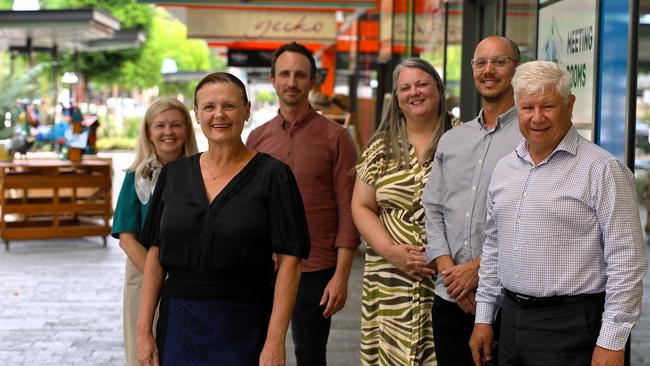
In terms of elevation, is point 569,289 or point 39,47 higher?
point 39,47

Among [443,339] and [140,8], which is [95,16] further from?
[140,8]

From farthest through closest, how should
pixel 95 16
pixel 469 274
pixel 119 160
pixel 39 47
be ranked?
pixel 119 160 < pixel 39 47 < pixel 95 16 < pixel 469 274

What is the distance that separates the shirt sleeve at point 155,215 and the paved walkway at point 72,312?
2.15m

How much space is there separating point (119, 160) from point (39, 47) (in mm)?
11505

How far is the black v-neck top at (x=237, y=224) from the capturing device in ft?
11.4

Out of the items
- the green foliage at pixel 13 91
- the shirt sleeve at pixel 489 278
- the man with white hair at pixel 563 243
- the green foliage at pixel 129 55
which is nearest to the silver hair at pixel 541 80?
the man with white hair at pixel 563 243

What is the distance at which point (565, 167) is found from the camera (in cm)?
339

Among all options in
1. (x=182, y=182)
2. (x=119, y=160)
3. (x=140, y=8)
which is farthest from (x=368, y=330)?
(x=140, y=8)

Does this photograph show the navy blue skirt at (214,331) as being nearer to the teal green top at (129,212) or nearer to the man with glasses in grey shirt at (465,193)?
the man with glasses in grey shirt at (465,193)

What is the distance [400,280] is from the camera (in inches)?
175

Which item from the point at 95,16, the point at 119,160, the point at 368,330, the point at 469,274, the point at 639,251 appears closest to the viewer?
the point at 639,251

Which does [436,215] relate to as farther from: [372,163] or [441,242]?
[372,163]

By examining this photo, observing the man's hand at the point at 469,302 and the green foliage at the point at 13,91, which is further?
the green foliage at the point at 13,91

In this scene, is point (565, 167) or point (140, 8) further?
point (140, 8)
